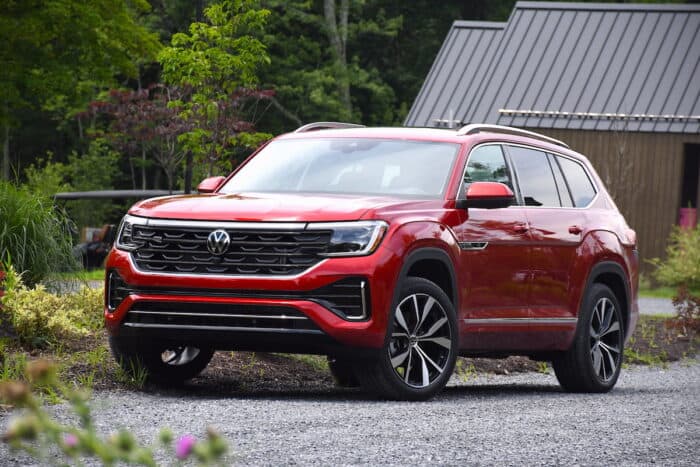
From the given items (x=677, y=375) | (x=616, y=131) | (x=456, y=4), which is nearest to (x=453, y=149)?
(x=677, y=375)

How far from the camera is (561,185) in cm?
1033

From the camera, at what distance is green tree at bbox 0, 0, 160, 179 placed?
798 inches

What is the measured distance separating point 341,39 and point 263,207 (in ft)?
123

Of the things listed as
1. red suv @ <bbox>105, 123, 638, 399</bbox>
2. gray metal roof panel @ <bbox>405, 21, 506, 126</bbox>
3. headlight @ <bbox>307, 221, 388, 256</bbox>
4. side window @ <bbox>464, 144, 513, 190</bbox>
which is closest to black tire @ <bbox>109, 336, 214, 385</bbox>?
red suv @ <bbox>105, 123, 638, 399</bbox>

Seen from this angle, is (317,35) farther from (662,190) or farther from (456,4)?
(662,190)

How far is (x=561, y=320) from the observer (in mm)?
9766

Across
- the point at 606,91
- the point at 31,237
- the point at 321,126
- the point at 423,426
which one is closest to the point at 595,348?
the point at 321,126

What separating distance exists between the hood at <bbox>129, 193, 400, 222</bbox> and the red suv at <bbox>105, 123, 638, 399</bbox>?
0.6 inches

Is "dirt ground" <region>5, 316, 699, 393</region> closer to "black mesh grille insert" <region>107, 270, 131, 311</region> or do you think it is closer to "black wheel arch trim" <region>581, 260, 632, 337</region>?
"black mesh grille insert" <region>107, 270, 131, 311</region>

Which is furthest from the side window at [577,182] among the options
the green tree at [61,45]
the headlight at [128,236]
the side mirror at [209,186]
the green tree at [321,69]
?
the green tree at [321,69]

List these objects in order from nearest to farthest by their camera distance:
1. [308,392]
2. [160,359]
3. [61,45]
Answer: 1. [160,359]
2. [308,392]
3. [61,45]

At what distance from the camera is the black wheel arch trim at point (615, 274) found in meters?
10.1

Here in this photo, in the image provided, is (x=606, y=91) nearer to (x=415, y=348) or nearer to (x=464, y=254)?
(x=464, y=254)

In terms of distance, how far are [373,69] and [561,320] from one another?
35606 millimetres
